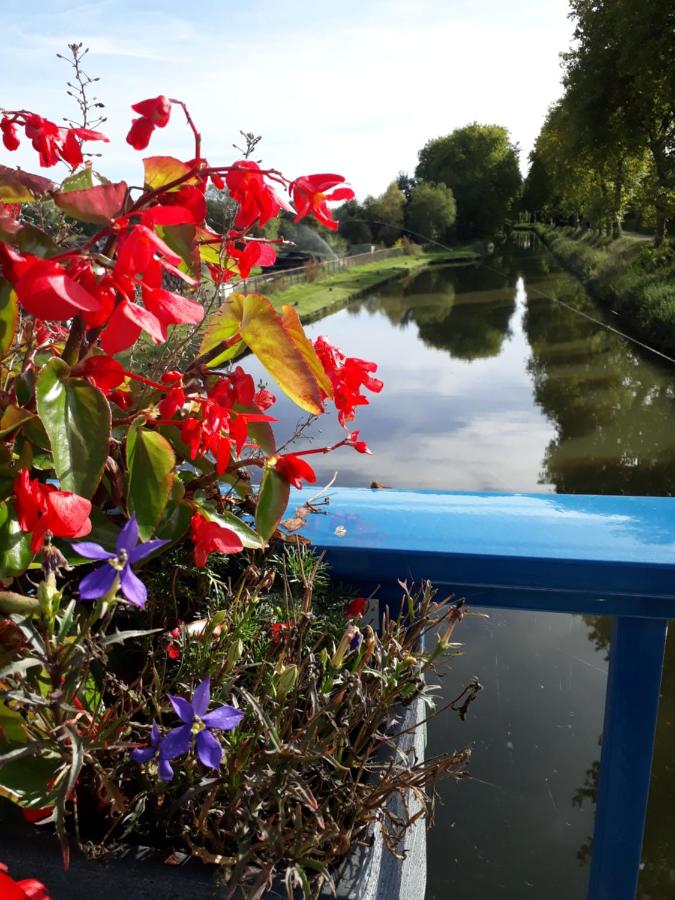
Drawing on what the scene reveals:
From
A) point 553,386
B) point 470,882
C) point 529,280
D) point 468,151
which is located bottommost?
point 470,882

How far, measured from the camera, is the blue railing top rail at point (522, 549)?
2.34ft

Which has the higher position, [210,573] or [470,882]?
[210,573]

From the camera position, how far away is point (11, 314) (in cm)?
58

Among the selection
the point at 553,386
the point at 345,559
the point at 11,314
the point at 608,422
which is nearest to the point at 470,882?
the point at 345,559

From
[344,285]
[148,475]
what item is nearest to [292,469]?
[148,475]

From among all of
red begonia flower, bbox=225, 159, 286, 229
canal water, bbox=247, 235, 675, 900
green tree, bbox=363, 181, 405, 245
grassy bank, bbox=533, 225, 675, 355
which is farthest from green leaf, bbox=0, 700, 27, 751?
green tree, bbox=363, 181, 405, 245

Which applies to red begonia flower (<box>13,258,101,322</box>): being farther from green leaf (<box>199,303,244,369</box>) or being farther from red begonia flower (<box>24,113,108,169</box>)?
red begonia flower (<box>24,113,108,169</box>)

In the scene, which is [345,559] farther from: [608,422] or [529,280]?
[529,280]

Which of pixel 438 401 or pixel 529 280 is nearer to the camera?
pixel 438 401

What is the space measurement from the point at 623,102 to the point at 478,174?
37827 millimetres

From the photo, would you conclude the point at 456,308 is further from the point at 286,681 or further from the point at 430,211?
the point at 430,211

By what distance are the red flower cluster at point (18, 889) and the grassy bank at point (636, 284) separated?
906 cm

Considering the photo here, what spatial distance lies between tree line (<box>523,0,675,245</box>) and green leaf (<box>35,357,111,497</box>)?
16.7 metres

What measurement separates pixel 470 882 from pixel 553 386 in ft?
21.3
